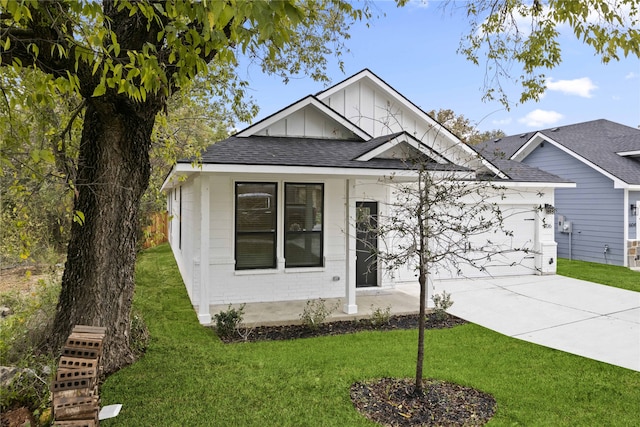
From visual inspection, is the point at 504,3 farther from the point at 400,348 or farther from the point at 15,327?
the point at 15,327

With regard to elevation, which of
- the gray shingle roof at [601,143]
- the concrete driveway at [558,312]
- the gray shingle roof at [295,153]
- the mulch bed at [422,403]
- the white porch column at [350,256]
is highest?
the gray shingle roof at [601,143]

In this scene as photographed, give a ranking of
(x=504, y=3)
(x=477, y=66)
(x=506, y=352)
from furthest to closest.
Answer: (x=477, y=66) < (x=504, y=3) < (x=506, y=352)

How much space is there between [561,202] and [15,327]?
57.9 feet

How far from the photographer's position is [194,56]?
3.56 metres

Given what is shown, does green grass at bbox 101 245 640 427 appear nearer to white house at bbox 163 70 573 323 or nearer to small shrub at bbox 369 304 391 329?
small shrub at bbox 369 304 391 329

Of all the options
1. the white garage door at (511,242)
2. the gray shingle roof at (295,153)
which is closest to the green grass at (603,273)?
the white garage door at (511,242)

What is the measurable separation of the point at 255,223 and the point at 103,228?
3872 mm

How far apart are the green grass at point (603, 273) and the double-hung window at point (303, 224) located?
8.14 meters

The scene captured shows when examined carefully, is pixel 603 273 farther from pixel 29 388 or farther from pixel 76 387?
pixel 29 388

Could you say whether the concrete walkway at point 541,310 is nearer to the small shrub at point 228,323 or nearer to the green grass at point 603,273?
the small shrub at point 228,323

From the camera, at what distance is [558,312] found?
8.23m

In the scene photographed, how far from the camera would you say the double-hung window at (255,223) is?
8672 millimetres

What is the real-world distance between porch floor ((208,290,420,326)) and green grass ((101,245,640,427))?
103 cm

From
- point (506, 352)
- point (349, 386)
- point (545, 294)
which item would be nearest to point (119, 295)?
point (349, 386)
